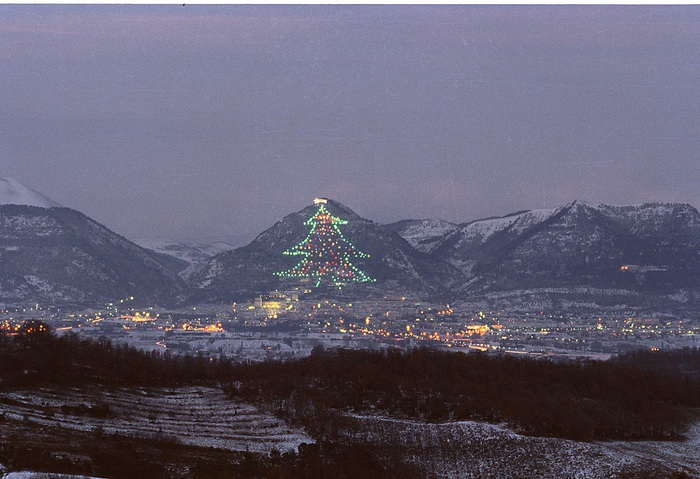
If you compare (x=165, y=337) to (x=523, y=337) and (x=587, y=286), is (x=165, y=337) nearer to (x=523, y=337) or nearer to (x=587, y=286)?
(x=523, y=337)

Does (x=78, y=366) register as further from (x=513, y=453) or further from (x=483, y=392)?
(x=513, y=453)

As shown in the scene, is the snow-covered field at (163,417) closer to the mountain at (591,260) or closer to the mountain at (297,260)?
the mountain at (297,260)

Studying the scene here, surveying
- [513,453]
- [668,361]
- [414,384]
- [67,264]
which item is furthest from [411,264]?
[513,453]

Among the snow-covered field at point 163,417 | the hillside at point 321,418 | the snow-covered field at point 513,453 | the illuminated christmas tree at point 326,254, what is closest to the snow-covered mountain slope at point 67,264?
the illuminated christmas tree at point 326,254

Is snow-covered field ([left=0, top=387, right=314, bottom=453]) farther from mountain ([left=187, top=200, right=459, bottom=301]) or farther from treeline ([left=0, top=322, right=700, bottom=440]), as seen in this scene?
mountain ([left=187, top=200, right=459, bottom=301])

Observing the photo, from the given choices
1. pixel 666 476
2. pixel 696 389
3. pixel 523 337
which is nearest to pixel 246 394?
A: pixel 666 476

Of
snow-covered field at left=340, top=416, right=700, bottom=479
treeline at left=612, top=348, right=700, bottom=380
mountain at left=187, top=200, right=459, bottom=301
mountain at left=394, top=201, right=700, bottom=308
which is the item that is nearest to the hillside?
snow-covered field at left=340, top=416, right=700, bottom=479
